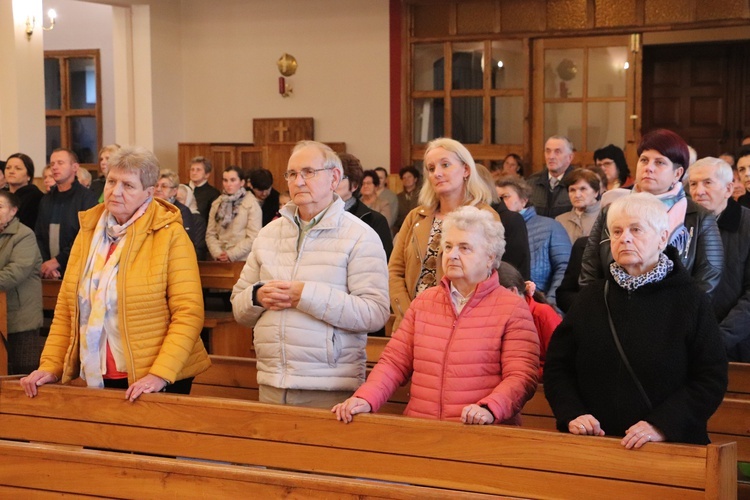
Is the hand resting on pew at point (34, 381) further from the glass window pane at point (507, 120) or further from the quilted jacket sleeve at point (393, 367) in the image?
the glass window pane at point (507, 120)

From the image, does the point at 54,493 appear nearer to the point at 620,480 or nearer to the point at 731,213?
the point at 620,480

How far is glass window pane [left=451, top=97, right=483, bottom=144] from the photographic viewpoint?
1038 centimetres

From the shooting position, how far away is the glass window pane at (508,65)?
10156mm

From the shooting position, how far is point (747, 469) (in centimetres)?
346

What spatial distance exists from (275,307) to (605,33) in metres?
7.27

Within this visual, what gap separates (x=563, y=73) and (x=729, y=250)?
20.7ft

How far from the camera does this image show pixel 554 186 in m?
6.41

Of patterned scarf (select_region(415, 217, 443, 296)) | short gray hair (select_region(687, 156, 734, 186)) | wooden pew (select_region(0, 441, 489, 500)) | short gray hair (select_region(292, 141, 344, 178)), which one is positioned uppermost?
short gray hair (select_region(292, 141, 344, 178))

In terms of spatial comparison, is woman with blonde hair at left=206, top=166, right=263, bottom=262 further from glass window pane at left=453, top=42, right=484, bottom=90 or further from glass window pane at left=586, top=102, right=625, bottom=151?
glass window pane at left=586, top=102, right=625, bottom=151

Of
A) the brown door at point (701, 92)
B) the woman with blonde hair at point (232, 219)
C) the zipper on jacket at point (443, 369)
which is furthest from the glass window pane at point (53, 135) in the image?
the zipper on jacket at point (443, 369)

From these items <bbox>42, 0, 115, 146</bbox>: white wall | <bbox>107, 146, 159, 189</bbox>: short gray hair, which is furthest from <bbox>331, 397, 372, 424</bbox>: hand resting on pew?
<bbox>42, 0, 115, 146</bbox>: white wall

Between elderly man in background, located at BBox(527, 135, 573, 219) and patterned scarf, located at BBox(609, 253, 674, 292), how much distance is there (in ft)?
11.4

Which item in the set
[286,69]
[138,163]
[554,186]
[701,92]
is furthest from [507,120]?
[138,163]

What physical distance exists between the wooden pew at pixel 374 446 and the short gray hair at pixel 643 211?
1.99ft
